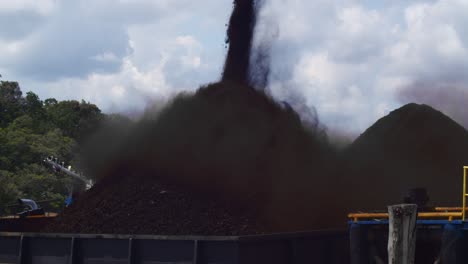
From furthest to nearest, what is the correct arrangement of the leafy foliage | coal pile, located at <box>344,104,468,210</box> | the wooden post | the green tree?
the green tree
the leafy foliage
coal pile, located at <box>344,104,468,210</box>
the wooden post

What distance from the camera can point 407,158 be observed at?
56.0ft

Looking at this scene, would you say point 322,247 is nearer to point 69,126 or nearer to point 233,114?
point 233,114

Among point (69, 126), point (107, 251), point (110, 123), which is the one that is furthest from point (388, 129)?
point (69, 126)

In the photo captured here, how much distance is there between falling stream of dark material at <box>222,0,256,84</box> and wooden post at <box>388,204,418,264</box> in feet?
25.4

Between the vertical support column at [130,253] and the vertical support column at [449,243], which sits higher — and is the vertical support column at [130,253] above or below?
below

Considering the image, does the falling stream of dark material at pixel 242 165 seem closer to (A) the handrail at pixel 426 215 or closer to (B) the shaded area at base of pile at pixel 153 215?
(B) the shaded area at base of pile at pixel 153 215

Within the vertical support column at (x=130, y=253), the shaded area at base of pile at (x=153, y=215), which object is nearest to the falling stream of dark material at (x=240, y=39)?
the shaded area at base of pile at (x=153, y=215)

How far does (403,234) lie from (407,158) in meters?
8.33

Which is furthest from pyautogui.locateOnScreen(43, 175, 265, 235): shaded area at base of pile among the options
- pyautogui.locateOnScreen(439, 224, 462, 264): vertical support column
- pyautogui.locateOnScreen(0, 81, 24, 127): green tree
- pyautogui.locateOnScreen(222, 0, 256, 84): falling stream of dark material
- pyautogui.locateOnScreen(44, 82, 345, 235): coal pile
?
pyautogui.locateOnScreen(0, 81, 24, 127): green tree

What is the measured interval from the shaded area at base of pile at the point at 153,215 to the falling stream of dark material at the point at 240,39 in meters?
4.88

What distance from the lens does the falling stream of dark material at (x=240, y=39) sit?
642 inches

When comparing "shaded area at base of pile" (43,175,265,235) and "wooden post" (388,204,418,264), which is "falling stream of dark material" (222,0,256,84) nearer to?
"shaded area at base of pile" (43,175,265,235)

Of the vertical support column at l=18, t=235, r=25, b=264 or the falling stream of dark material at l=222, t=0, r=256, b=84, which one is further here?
the falling stream of dark material at l=222, t=0, r=256, b=84

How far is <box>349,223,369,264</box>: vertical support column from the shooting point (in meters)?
9.82
